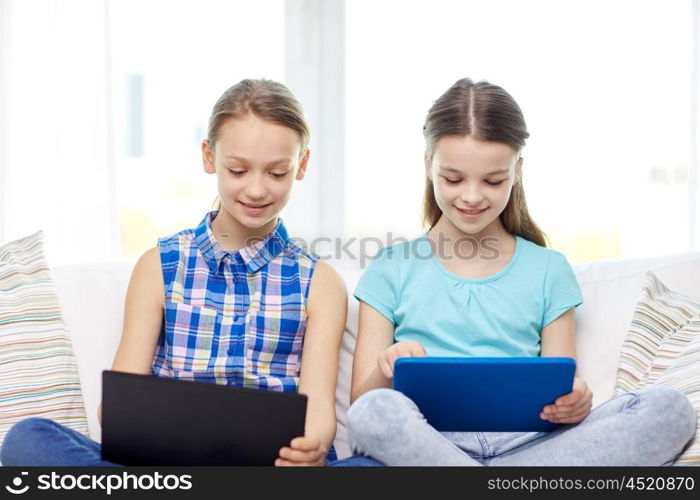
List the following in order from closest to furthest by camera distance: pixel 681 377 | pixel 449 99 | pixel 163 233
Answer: pixel 681 377, pixel 449 99, pixel 163 233

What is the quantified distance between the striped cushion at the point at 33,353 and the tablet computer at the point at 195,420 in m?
0.36

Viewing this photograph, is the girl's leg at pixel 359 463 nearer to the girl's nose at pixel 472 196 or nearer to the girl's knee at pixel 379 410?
the girl's knee at pixel 379 410

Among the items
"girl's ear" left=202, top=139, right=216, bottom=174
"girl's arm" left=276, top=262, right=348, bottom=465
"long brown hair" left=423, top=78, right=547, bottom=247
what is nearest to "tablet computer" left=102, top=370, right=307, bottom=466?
"girl's arm" left=276, top=262, right=348, bottom=465

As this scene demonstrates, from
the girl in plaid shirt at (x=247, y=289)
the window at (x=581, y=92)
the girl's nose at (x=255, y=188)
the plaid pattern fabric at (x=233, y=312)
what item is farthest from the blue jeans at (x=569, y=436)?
the window at (x=581, y=92)

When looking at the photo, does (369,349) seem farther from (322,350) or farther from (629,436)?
(629,436)

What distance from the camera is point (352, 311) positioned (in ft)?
6.16

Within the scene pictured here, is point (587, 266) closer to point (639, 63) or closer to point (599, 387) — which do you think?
point (599, 387)

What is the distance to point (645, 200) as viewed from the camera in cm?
268

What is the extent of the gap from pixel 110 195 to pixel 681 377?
1718mm

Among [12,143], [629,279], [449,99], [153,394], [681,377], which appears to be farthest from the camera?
[12,143]

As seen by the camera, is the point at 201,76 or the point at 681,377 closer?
the point at 681,377

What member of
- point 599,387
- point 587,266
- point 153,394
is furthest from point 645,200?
point 153,394

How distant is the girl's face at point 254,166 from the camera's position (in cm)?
166

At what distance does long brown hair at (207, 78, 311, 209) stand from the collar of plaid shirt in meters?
0.17
